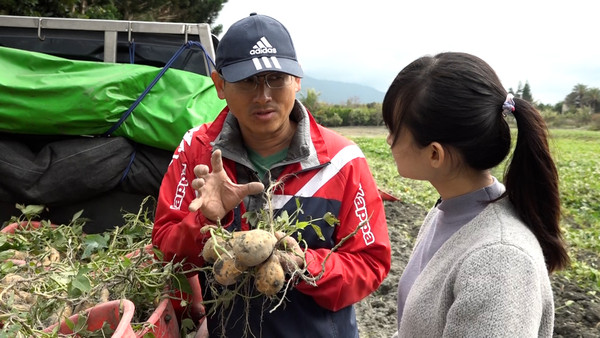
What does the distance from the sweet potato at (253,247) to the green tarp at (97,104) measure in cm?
136

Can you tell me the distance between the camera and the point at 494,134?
1.34 metres

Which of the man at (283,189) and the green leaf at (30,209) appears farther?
the green leaf at (30,209)

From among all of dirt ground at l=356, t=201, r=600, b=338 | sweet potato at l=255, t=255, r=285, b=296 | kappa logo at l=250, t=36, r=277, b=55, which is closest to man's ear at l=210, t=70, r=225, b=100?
kappa logo at l=250, t=36, r=277, b=55

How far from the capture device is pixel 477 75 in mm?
1334

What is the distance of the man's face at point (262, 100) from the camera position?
1799mm

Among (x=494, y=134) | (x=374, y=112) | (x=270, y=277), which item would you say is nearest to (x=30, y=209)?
(x=270, y=277)

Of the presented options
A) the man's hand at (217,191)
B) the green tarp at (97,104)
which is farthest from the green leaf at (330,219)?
the green tarp at (97,104)

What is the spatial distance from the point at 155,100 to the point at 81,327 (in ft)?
5.04

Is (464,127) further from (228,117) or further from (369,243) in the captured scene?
(228,117)

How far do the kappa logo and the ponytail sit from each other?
0.79 meters

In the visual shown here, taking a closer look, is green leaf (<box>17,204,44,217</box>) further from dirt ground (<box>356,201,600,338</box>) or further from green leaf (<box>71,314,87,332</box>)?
dirt ground (<box>356,201,600,338</box>)

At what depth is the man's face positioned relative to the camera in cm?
180

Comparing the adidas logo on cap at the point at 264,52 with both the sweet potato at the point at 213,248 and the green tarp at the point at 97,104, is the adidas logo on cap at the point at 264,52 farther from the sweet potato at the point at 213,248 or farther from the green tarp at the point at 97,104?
the green tarp at the point at 97,104

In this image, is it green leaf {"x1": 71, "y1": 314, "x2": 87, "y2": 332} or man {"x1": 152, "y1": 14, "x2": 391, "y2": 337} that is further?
man {"x1": 152, "y1": 14, "x2": 391, "y2": 337}
